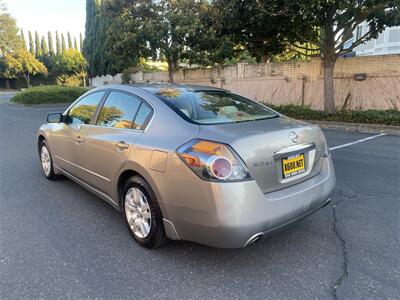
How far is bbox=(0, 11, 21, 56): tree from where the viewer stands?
45344 mm

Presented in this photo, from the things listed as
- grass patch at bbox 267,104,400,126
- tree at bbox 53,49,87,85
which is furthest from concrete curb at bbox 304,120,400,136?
tree at bbox 53,49,87,85

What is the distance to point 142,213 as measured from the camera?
2.85m

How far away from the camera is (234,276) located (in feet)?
8.13

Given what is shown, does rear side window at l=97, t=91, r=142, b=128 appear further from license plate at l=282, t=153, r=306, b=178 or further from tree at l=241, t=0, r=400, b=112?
tree at l=241, t=0, r=400, b=112

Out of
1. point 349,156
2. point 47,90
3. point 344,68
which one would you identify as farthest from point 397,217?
point 47,90

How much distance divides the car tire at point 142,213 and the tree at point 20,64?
5363 centimetres

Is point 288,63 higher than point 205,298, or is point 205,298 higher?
point 288,63

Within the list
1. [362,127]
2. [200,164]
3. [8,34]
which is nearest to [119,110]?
A: [200,164]

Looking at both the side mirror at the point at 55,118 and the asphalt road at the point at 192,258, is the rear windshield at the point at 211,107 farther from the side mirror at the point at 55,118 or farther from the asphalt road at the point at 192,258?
the side mirror at the point at 55,118

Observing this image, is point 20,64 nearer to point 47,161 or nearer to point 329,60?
point 329,60

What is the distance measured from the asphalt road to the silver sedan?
0.93 ft

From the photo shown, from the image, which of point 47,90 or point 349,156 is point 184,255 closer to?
point 349,156

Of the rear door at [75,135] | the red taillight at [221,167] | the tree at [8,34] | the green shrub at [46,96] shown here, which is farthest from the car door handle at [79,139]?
the tree at [8,34]

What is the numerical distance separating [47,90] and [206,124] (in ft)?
66.2
